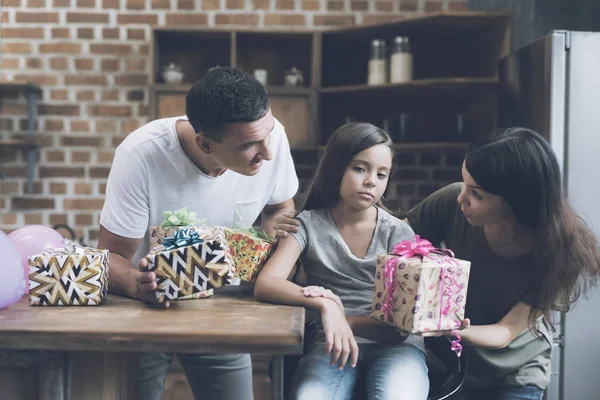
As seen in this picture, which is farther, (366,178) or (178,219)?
(366,178)

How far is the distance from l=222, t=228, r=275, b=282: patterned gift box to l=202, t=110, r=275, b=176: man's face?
6.7 inches

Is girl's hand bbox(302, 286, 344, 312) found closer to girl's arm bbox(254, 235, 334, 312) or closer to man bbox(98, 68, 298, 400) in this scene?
girl's arm bbox(254, 235, 334, 312)

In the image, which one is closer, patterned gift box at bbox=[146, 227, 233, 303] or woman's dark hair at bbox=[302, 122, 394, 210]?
patterned gift box at bbox=[146, 227, 233, 303]

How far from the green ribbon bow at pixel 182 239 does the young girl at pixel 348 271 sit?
0.73 ft

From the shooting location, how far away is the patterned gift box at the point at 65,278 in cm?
122

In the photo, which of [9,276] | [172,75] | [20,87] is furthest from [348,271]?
[20,87]

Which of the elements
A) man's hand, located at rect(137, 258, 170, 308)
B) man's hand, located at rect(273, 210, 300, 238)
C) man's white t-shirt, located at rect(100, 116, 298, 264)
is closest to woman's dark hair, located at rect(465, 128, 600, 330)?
man's hand, located at rect(273, 210, 300, 238)

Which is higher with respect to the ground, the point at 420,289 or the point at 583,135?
the point at 583,135

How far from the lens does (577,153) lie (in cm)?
234

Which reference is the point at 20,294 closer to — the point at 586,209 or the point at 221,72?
the point at 221,72

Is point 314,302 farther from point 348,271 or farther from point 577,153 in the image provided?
point 577,153

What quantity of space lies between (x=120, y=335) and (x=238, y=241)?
1.43ft

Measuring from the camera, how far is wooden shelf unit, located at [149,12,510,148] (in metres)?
3.03

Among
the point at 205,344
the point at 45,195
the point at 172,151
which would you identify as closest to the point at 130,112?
the point at 45,195
